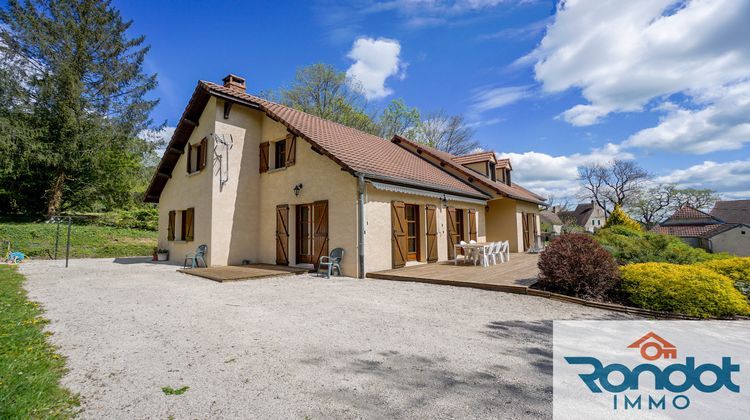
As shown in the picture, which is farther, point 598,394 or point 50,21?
point 50,21

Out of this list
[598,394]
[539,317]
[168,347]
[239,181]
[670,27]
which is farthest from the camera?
[239,181]

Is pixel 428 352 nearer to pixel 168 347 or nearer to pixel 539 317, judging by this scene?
pixel 539 317

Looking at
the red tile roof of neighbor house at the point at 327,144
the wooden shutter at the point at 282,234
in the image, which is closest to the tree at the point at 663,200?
the red tile roof of neighbor house at the point at 327,144

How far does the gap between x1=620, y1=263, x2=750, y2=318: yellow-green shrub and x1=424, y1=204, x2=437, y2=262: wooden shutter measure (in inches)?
250

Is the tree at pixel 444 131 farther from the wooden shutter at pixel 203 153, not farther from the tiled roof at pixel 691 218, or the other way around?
the wooden shutter at pixel 203 153

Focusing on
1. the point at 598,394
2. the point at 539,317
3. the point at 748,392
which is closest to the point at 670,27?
the point at 539,317

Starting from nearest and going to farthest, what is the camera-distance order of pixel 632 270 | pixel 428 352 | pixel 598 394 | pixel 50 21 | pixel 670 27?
pixel 598 394, pixel 428 352, pixel 632 270, pixel 670 27, pixel 50 21

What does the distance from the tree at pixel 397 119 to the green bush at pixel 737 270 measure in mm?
23285

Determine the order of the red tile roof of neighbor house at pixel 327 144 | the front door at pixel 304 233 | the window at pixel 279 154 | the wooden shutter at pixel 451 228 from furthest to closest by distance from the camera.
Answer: the wooden shutter at pixel 451 228
the window at pixel 279 154
the front door at pixel 304 233
the red tile roof of neighbor house at pixel 327 144

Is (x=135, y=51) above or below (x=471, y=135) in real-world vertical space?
above

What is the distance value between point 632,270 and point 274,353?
22.3ft

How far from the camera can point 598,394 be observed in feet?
9.43

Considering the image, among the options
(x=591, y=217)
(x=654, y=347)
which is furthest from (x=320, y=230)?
(x=591, y=217)

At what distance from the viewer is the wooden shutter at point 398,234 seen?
1055cm
